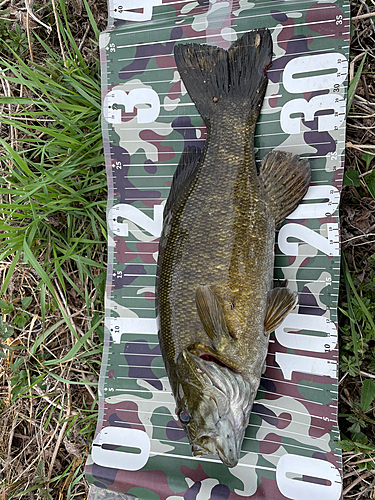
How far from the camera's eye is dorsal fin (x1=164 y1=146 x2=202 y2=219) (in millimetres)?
1946

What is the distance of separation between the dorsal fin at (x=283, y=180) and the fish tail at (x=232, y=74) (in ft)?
1.05

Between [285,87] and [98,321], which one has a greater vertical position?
[285,87]

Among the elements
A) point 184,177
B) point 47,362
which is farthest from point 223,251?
point 47,362

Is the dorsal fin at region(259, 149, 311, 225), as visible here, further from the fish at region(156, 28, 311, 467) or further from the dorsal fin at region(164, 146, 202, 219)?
the dorsal fin at region(164, 146, 202, 219)

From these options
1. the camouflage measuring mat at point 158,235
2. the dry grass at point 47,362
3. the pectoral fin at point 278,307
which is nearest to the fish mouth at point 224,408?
the pectoral fin at point 278,307

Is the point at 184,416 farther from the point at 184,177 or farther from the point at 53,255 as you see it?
the point at 53,255

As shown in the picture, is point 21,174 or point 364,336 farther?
point 21,174

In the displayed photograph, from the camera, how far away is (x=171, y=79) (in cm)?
226

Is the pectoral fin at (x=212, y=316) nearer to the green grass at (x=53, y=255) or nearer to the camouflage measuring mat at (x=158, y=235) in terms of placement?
the camouflage measuring mat at (x=158, y=235)

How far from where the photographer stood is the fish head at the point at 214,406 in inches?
66.6

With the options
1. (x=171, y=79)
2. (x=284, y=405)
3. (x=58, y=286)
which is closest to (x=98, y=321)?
(x=58, y=286)

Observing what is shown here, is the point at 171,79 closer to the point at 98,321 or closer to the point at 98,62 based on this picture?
the point at 98,62

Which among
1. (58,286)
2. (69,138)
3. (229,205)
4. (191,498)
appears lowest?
(191,498)

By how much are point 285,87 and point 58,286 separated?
6.67 feet
